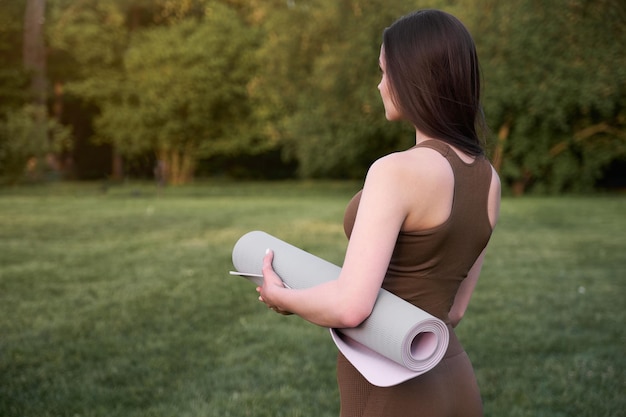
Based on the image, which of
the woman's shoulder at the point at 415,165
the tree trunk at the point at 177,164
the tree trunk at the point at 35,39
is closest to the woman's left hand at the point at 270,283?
the woman's shoulder at the point at 415,165

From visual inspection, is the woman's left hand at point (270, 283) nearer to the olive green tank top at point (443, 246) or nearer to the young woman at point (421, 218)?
the young woman at point (421, 218)

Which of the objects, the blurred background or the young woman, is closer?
the young woman

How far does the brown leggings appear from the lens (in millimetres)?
1747

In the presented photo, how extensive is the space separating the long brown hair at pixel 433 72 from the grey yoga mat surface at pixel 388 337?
0.42 metres

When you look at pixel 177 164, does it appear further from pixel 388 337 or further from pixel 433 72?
pixel 388 337

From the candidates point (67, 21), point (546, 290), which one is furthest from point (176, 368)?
point (67, 21)

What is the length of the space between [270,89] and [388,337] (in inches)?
1218

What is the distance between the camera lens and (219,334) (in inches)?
245

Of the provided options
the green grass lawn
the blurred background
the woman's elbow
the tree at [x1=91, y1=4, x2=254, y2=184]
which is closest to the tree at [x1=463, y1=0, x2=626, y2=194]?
the blurred background

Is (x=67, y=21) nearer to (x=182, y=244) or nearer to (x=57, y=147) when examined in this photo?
(x=57, y=147)

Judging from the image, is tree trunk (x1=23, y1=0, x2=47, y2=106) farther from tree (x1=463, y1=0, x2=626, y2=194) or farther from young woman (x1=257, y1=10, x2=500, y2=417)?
young woman (x1=257, y1=10, x2=500, y2=417)

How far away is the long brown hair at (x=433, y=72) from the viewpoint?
1719 millimetres

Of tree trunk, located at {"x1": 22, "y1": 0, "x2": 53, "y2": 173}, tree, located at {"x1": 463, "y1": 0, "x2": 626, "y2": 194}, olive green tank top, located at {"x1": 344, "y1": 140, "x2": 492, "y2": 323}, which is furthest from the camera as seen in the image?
tree trunk, located at {"x1": 22, "y1": 0, "x2": 53, "y2": 173}

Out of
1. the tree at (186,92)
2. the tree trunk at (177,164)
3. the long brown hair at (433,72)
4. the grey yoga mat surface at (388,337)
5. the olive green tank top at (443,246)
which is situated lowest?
the tree trunk at (177,164)
